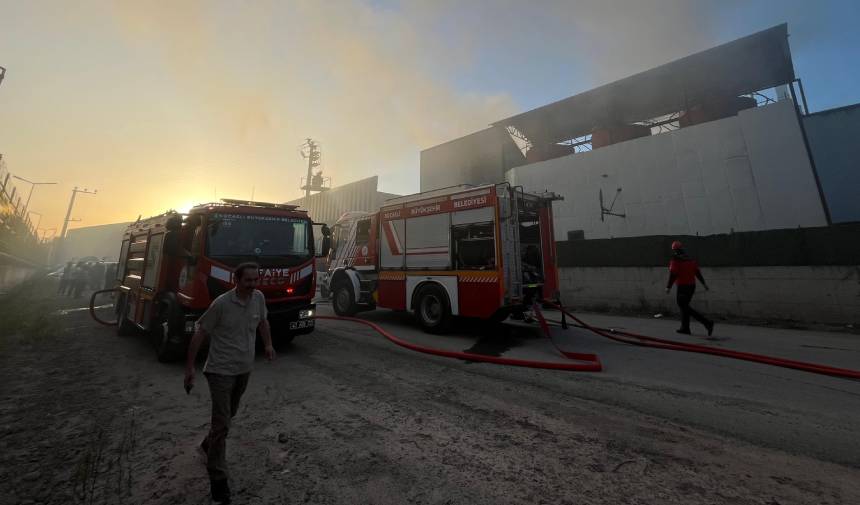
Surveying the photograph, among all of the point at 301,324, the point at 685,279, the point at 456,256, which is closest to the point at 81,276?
the point at 301,324

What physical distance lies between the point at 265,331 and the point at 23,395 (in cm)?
369

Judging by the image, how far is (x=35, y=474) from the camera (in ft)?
8.02

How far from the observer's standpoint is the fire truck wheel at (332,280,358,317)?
9.44 meters

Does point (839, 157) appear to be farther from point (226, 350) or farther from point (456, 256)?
point (226, 350)

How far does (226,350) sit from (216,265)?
325 centimetres

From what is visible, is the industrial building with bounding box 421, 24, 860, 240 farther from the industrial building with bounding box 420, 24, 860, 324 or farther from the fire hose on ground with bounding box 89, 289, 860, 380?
the fire hose on ground with bounding box 89, 289, 860, 380

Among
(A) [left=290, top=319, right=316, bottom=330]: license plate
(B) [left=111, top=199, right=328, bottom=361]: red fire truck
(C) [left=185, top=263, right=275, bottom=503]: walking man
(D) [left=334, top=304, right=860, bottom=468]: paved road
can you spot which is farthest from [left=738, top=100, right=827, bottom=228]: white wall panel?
(C) [left=185, top=263, right=275, bottom=503]: walking man

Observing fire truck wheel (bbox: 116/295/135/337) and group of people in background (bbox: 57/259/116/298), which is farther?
group of people in background (bbox: 57/259/116/298)

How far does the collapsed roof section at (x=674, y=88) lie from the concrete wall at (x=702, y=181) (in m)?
3.71

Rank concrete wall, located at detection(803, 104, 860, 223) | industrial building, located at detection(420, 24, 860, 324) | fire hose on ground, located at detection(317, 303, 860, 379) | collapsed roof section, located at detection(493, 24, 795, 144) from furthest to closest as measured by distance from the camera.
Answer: collapsed roof section, located at detection(493, 24, 795, 144)
concrete wall, located at detection(803, 104, 860, 223)
industrial building, located at detection(420, 24, 860, 324)
fire hose on ground, located at detection(317, 303, 860, 379)

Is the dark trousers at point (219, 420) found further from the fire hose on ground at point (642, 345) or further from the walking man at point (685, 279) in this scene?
the walking man at point (685, 279)

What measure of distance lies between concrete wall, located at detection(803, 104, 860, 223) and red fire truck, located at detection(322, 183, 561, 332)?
54.8ft

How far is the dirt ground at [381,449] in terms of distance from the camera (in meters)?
→ 2.21

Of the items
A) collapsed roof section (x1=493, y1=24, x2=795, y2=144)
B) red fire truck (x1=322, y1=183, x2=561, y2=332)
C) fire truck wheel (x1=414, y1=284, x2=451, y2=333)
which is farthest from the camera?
collapsed roof section (x1=493, y1=24, x2=795, y2=144)
